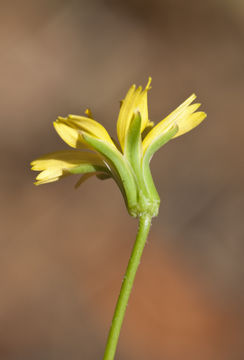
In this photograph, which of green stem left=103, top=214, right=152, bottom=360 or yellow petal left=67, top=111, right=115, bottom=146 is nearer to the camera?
green stem left=103, top=214, right=152, bottom=360

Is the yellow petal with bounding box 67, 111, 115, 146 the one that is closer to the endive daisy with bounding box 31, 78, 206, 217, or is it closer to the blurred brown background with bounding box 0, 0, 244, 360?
the endive daisy with bounding box 31, 78, 206, 217

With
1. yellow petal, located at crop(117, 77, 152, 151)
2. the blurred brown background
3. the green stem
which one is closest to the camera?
the green stem

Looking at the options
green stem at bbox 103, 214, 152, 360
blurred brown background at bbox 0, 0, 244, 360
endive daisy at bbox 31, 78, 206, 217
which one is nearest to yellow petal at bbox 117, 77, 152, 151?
endive daisy at bbox 31, 78, 206, 217

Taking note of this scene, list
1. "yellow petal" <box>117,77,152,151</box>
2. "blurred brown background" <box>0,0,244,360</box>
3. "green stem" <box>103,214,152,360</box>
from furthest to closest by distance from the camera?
"blurred brown background" <box>0,0,244,360</box>, "yellow petal" <box>117,77,152,151</box>, "green stem" <box>103,214,152,360</box>

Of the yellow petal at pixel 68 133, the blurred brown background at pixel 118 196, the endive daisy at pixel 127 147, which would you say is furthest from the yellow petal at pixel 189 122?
the blurred brown background at pixel 118 196

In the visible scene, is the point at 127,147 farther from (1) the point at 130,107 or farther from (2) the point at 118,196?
(2) the point at 118,196

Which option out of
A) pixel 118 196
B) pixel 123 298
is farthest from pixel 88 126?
pixel 118 196

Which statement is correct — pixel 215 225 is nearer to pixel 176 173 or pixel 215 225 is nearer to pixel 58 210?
pixel 176 173
